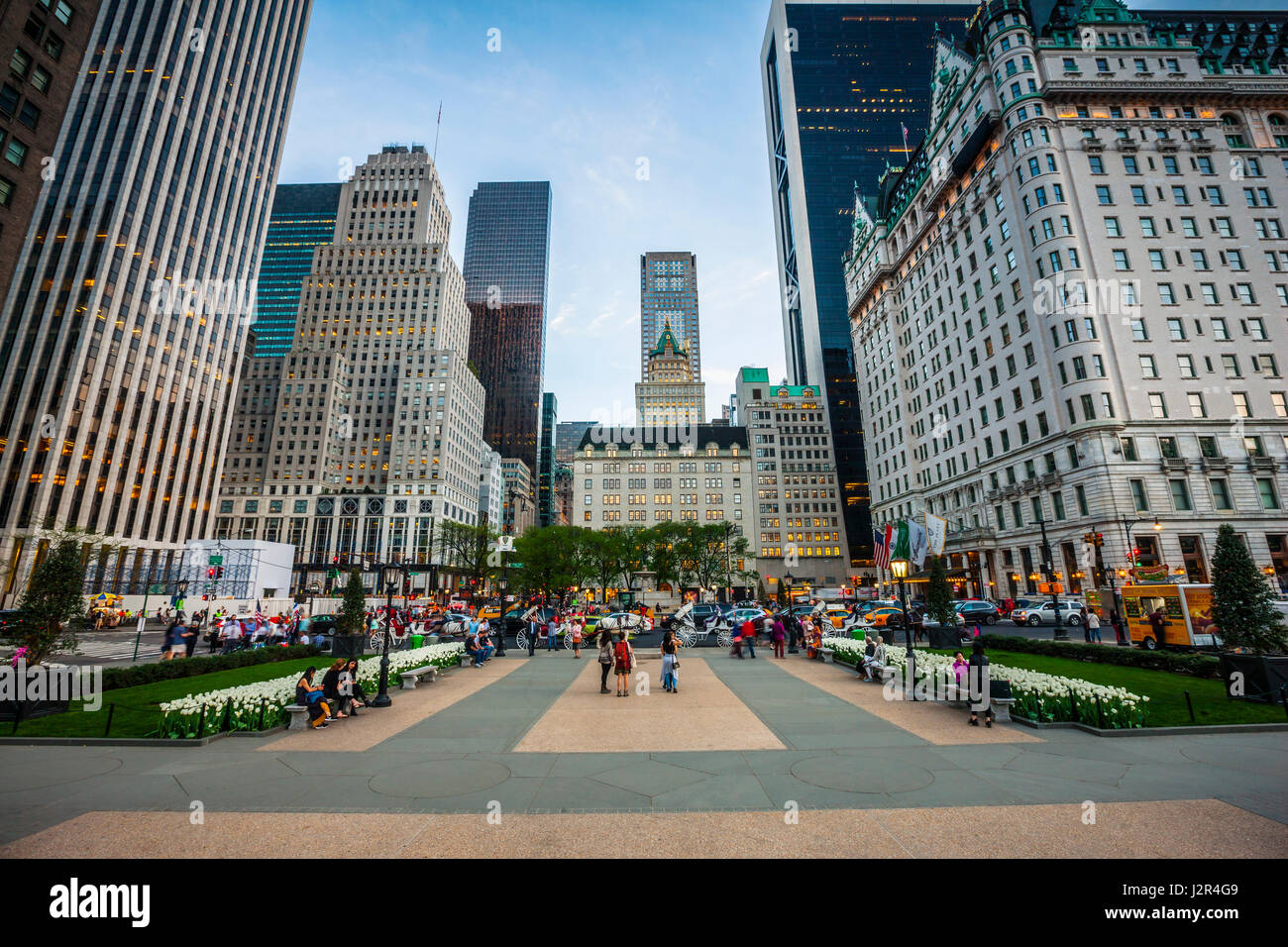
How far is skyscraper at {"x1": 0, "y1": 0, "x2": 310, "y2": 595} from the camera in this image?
64188 mm

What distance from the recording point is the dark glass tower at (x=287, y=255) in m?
153

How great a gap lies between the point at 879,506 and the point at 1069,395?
128 feet

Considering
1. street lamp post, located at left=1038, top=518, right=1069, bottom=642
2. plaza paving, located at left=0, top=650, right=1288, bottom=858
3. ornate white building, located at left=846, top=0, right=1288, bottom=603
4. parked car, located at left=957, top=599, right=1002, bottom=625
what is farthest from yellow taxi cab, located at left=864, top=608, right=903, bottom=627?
plaza paving, located at left=0, top=650, right=1288, bottom=858

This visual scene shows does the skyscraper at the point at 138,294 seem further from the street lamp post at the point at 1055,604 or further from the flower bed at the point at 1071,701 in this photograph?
the street lamp post at the point at 1055,604

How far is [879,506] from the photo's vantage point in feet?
279

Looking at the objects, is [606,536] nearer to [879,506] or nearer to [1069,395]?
[879,506]

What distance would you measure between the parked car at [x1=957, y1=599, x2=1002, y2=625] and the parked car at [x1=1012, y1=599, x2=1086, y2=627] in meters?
1.91

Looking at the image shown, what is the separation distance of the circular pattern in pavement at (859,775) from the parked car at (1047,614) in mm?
35926

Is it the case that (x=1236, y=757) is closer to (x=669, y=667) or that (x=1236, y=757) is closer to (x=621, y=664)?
(x=669, y=667)

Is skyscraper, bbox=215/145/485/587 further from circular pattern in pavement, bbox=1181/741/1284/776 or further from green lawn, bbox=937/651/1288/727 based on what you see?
circular pattern in pavement, bbox=1181/741/1284/776

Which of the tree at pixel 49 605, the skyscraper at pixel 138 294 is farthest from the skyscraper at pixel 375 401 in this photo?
the tree at pixel 49 605

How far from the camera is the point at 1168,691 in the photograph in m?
13.6
